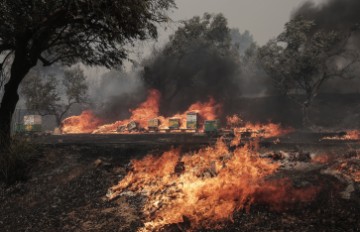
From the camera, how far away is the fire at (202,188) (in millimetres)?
8625

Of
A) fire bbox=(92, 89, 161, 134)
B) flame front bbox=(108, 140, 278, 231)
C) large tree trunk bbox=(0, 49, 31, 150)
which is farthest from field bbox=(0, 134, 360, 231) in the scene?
fire bbox=(92, 89, 161, 134)

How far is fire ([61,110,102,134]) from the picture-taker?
135 feet

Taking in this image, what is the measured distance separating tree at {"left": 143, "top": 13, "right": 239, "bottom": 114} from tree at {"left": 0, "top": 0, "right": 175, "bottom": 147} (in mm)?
28868

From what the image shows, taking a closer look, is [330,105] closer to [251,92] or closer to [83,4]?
[251,92]

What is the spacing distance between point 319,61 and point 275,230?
29756 millimetres

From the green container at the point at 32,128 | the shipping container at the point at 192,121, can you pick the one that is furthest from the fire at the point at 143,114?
the shipping container at the point at 192,121

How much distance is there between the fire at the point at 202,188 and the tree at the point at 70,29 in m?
5.60

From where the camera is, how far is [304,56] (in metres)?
33.6

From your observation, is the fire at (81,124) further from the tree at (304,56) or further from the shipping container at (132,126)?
the tree at (304,56)

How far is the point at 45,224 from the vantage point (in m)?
9.37

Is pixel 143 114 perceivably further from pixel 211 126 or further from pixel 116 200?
pixel 116 200

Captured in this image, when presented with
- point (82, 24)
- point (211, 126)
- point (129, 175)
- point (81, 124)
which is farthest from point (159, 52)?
point (129, 175)

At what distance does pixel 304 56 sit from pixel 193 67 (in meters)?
18.8

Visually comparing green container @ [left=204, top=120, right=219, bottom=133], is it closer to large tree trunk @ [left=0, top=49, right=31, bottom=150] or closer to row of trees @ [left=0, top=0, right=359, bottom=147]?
row of trees @ [left=0, top=0, right=359, bottom=147]
